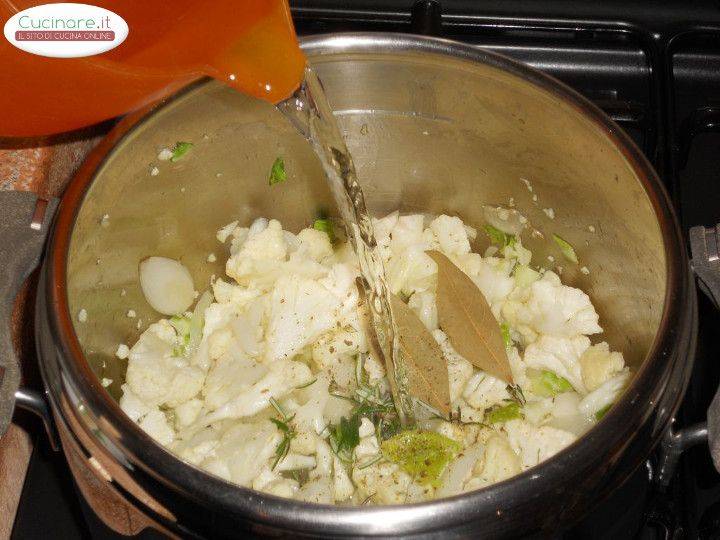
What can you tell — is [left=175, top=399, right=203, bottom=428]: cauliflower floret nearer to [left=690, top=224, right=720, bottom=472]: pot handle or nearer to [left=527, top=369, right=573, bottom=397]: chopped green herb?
[left=527, top=369, right=573, bottom=397]: chopped green herb

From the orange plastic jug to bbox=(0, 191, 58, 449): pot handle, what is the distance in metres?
0.12

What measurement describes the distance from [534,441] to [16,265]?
26.5 inches

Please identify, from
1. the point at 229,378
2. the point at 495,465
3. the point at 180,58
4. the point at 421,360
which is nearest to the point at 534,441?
the point at 495,465

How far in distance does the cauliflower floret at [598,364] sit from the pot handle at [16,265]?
2.31 feet

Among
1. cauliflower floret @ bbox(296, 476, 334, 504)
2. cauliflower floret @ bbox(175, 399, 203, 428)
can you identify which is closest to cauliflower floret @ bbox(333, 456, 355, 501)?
cauliflower floret @ bbox(296, 476, 334, 504)

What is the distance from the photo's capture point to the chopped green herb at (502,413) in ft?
3.69

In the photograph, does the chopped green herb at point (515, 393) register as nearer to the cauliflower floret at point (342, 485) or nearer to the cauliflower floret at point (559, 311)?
the cauliflower floret at point (559, 311)

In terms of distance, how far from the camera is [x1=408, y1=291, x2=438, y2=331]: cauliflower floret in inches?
48.8

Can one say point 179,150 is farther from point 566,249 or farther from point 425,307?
point 566,249

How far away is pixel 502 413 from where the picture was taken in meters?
1.13

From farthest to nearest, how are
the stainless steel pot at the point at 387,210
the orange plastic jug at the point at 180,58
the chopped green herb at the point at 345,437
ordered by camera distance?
1. the chopped green herb at the point at 345,437
2. the orange plastic jug at the point at 180,58
3. the stainless steel pot at the point at 387,210

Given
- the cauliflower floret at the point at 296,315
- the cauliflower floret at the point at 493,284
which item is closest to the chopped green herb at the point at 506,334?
the cauliflower floret at the point at 493,284

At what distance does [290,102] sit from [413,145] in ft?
1.13

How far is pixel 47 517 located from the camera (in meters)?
1.15
